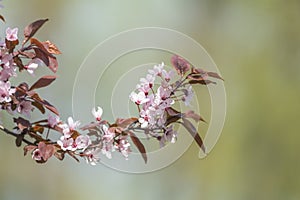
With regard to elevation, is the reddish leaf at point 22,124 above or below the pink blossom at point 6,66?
below

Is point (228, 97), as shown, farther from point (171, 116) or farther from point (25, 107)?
point (25, 107)

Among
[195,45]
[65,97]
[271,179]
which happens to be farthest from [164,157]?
[271,179]

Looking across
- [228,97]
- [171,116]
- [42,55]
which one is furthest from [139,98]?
[228,97]

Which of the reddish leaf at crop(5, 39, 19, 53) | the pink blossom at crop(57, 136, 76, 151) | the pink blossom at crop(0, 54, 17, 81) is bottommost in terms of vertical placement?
the pink blossom at crop(57, 136, 76, 151)

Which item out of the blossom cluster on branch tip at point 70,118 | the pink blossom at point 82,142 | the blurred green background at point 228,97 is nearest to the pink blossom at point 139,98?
the blossom cluster on branch tip at point 70,118

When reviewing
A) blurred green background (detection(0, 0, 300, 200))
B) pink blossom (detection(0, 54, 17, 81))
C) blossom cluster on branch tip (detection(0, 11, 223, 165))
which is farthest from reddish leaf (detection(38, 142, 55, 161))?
blurred green background (detection(0, 0, 300, 200))

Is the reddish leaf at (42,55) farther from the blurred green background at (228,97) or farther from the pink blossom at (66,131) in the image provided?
the blurred green background at (228,97)

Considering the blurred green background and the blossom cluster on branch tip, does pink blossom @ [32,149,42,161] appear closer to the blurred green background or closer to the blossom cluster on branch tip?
the blossom cluster on branch tip

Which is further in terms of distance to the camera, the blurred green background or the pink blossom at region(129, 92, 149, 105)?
the blurred green background

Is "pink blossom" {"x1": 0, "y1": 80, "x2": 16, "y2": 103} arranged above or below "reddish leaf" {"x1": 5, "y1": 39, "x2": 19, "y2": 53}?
below
